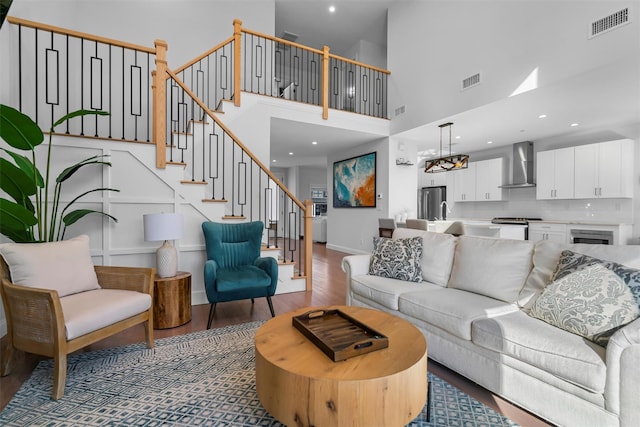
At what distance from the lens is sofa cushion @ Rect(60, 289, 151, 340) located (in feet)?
6.04

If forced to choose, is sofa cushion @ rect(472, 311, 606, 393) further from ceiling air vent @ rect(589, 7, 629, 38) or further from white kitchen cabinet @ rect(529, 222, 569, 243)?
white kitchen cabinet @ rect(529, 222, 569, 243)

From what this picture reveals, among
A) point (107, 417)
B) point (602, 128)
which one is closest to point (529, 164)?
point (602, 128)

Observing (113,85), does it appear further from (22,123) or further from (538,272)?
(538,272)

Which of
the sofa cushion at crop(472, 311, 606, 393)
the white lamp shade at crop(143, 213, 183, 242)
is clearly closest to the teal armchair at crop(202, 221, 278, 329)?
the white lamp shade at crop(143, 213, 183, 242)

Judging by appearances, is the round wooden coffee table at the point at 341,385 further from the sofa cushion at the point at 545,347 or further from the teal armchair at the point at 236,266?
the teal armchair at the point at 236,266

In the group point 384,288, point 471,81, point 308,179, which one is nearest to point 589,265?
point 384,288

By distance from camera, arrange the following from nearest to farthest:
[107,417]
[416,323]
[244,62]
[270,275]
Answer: [107,417] < [416,323] < [270,275] < [244,62]

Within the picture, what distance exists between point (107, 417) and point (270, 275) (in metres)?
1.62

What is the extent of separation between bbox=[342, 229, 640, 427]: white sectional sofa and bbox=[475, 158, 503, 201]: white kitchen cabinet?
16.6 ft

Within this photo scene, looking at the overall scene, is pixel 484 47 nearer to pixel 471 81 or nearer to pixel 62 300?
pixel 471 81

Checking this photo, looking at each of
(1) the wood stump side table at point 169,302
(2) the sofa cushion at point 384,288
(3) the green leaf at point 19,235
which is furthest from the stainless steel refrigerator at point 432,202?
(3) the green leaf at point 19,235

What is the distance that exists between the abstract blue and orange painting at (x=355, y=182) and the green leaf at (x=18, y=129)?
560 centimetres

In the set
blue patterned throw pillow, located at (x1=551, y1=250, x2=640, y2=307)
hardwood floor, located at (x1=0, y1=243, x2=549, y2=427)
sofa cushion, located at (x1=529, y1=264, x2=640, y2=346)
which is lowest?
hardwood floor, located at (x1=0, y1=243, x2=549, y2=427)

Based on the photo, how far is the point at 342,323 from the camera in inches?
69.8
